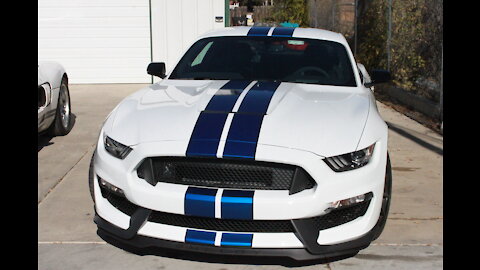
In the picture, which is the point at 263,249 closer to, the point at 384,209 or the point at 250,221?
the point at 250,221

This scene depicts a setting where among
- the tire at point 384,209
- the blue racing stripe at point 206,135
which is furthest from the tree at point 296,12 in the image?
the blue racing stripe at point 206,135

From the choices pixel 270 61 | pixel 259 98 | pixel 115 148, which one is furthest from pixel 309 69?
pixel 115 148

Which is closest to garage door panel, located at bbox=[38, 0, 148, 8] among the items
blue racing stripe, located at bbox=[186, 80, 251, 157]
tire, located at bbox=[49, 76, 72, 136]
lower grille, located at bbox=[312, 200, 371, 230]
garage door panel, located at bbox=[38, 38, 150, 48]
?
garage door panel, located at bbox=[38, 38, 150, 48]

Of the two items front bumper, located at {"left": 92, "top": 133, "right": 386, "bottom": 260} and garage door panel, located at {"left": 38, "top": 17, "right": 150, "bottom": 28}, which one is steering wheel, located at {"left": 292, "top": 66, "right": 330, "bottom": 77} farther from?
garage door panel, located at {"left": 38, "top": 17, "right": 150, "bottom": 28}

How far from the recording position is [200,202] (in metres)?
3.58

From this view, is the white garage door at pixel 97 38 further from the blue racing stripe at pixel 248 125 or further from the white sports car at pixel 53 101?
the blue racing stripe at pixel 248 125

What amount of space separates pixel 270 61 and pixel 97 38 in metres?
8.49

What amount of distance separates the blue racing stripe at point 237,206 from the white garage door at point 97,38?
9.88 meters
